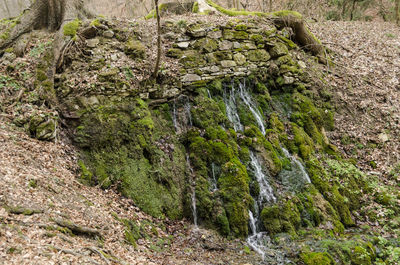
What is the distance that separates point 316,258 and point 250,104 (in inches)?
214

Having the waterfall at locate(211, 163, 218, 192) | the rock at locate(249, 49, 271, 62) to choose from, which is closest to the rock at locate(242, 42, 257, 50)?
the rock at locate(249, 49, 271, 62)

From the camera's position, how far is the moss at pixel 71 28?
29.0 ft

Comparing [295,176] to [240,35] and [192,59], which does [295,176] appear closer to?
[192,59]

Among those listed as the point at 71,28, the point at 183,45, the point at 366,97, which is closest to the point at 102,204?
the point at 71,28

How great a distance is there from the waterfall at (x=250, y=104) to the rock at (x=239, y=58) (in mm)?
821

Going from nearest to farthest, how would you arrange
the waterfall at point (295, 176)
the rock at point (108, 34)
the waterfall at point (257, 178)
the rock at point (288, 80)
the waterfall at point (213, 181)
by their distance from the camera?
the waterfall at point (257, 178) → the waterfall at point (213, 181) → the waterfall at point (295, 176) → the rock at point (108, 34) → the rock at point (288, 80)

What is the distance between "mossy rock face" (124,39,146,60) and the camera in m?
9.15

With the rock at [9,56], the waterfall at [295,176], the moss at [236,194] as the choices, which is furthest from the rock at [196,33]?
the rock at [9,56]

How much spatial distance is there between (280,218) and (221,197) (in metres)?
1.65

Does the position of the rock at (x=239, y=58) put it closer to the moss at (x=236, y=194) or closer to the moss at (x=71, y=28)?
the moss at (x=236, y=194)

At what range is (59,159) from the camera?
675 cm

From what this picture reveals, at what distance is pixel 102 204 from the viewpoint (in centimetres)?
621

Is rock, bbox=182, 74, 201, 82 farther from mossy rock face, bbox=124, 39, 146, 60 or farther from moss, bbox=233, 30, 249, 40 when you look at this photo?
moss, bbox=233, 30, 249, 40

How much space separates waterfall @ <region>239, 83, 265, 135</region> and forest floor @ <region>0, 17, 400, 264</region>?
10.2 ft
